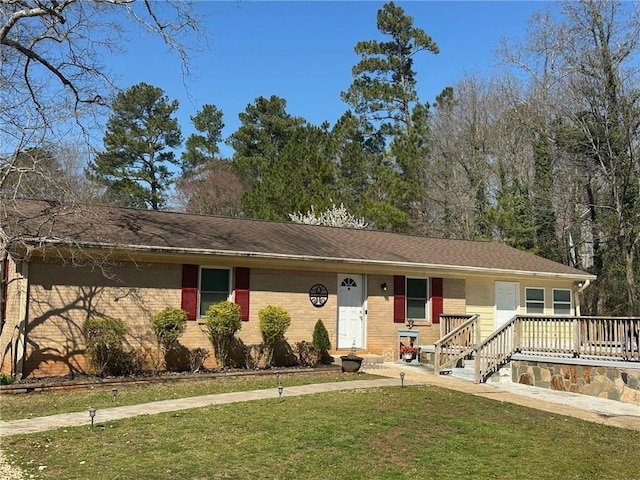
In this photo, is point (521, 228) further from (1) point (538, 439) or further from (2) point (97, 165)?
(2) point (97, 165)

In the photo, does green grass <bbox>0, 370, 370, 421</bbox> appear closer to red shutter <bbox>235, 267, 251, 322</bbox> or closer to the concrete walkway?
the concrete walkway

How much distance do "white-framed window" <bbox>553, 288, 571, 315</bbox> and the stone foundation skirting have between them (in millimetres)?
6716

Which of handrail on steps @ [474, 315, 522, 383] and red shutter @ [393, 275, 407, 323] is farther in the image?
red shutter @ [393, 275, 407, 323]

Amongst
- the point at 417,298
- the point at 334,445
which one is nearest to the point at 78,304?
the point at 334,445

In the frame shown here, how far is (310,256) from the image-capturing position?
15.1 metres

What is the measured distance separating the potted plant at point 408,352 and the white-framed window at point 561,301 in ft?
20.4

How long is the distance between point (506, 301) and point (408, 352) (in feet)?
Result: 15.3

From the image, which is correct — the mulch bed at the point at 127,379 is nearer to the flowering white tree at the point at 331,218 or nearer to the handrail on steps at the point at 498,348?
the handrail on steps at the point at 498,348

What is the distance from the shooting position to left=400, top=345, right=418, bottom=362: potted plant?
1611 centimetres

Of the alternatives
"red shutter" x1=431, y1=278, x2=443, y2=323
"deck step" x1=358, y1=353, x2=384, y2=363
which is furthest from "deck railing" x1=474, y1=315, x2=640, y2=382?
"red shutter" x1=431, y1=278, x2=443, y2=323

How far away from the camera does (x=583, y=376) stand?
41.1 feet

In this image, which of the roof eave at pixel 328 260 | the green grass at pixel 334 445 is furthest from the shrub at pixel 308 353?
the green grass at pixel 334 445

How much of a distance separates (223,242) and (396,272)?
5.13 m

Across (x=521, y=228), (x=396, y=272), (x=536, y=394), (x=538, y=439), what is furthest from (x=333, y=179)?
(x=538, y=439)
